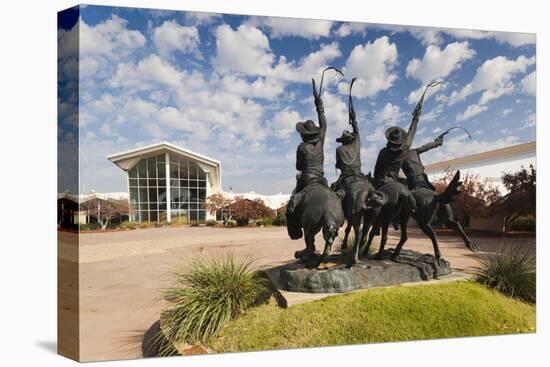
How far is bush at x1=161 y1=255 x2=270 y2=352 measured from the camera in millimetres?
6195

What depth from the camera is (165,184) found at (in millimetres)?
8297

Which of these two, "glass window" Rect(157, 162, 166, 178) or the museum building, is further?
the museum building

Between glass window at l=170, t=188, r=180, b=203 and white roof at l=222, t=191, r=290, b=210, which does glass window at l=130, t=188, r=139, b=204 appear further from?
white roof at l=222, t=191, r=290, b=210

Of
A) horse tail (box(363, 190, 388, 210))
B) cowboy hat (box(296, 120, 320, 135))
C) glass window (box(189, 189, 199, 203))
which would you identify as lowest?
horse tail (box(363, 190, 388, 210))

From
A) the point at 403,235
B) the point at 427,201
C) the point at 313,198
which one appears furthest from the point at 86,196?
the point at 427,201

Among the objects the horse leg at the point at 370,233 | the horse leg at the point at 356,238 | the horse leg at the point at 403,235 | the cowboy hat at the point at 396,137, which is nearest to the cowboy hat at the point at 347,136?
the cowboy hat at the point at 396,137

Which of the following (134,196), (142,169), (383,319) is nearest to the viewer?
(383,319)

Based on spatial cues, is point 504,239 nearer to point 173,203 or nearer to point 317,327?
point 317,327

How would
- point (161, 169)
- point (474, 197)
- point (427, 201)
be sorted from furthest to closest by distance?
point (474, 197) < point (427, 201) < point (161, 169)

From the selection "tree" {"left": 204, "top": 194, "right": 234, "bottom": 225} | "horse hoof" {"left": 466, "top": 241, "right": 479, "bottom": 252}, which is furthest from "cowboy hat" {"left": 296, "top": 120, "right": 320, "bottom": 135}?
"horse hoof" {"left": 466, "top": 241, "right": 479, "bottom": 252}

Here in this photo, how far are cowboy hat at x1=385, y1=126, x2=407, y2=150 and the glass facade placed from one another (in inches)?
113

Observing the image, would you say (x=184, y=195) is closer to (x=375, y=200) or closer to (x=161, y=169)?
(x=161, y=169)

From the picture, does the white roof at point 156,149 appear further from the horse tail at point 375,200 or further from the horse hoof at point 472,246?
the horse hoof at point 472,246

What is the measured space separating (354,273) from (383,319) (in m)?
0.70
